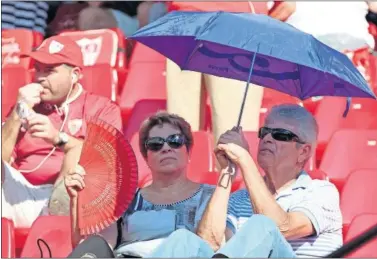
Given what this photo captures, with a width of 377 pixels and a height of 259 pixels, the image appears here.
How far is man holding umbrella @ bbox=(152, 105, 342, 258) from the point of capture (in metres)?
3.56

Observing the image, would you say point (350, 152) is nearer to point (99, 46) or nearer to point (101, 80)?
point (101, 80)

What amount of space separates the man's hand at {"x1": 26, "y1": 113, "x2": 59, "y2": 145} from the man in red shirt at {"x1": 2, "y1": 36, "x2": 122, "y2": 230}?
0.04 metres

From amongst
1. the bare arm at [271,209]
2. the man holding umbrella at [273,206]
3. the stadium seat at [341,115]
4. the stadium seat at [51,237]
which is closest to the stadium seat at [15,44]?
the stadium seat at [341,115]

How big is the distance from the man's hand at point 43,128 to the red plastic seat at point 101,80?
1.10 metres

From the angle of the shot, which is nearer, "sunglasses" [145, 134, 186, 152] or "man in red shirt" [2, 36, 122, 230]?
"sunglasses" [145, 134, 186, 152]

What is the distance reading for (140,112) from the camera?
18.5 feet

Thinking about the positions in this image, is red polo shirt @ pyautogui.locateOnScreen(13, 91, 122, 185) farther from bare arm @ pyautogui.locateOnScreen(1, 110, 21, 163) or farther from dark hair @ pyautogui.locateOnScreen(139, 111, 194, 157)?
dark hair @ pyautogui.locateOnScreen(139, 111, 194, 157)

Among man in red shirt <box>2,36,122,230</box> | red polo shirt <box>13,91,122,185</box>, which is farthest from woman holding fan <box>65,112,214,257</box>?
red polo shirt <box>13,91,122,185</box>

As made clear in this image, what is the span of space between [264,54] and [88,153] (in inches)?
28.8

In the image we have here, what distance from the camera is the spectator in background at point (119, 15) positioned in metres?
6.57

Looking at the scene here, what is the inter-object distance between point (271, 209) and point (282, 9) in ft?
6.96

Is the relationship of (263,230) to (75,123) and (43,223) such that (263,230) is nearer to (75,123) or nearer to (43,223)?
(43,223)

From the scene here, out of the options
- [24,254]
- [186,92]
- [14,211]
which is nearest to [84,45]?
[186,92]

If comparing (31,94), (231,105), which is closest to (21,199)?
(31,94)
